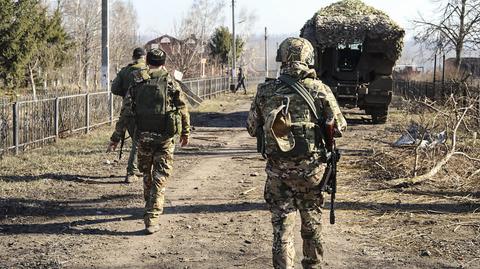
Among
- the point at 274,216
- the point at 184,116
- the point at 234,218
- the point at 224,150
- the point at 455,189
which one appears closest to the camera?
the point at 274,216

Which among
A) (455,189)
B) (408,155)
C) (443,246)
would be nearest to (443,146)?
(408,155)

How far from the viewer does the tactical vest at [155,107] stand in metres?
6.06

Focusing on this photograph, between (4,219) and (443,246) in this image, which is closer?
(443,246)

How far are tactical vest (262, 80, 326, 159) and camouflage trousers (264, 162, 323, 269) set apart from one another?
22 centimetres

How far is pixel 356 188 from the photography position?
28.0ft

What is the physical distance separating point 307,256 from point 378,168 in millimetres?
5635

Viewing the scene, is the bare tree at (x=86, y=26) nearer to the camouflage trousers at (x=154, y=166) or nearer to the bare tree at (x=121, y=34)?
the bare tree at (x=121, y=34)

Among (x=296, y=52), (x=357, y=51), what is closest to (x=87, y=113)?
(x=357, y=51)

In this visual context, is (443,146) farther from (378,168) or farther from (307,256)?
(307,256)

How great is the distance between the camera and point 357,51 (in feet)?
57.6

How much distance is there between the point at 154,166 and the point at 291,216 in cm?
228

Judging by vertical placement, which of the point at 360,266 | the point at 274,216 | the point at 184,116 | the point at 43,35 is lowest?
the point at 360,266

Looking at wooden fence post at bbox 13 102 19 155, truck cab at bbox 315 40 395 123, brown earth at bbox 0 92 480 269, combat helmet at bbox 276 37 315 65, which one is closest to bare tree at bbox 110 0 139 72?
truck cab at bbox 315 40 395 123

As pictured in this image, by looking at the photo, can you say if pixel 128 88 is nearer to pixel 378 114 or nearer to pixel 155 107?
pixel 155 107
